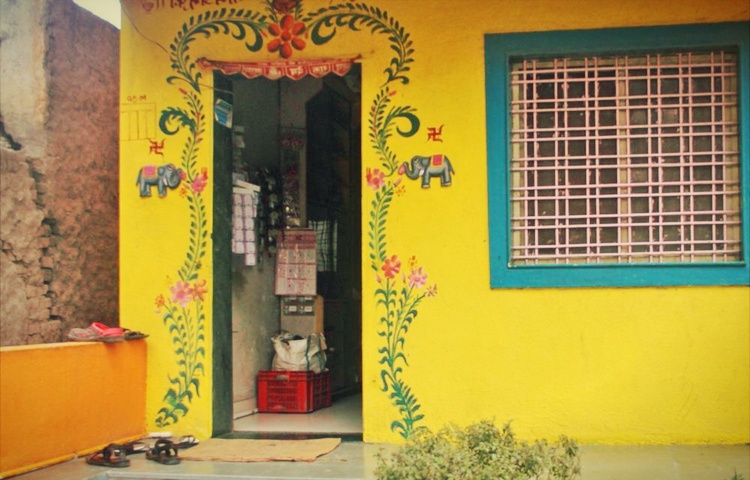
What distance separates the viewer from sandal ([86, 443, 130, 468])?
21.7 ft

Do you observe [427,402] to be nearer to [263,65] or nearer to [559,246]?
[559,246]

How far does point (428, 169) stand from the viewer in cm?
741

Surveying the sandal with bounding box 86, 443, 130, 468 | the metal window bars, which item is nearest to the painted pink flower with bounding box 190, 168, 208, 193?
the sandal with bounding box 86, 443, 130, 468

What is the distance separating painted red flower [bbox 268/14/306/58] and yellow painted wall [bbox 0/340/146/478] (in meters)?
2.68

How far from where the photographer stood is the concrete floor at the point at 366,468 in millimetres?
6238

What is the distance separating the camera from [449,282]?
24.1 ft

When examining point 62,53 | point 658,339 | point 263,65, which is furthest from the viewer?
point 62,53

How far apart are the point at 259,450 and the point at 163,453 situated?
28.9 inches

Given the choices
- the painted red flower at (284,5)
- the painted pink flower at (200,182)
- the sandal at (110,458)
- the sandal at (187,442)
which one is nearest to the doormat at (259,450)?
the sandal at (187,442)

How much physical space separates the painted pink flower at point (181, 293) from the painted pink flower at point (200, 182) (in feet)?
2.59

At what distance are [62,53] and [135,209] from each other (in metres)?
1.64

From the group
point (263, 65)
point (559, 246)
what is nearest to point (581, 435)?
point (559, 246)

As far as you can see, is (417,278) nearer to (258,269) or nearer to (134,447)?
(258,269)

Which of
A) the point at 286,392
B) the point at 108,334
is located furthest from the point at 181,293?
the point at 286,392
